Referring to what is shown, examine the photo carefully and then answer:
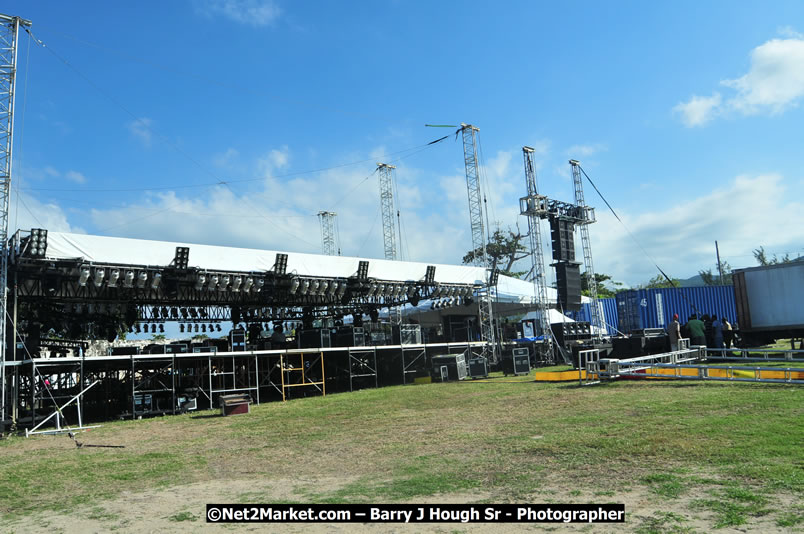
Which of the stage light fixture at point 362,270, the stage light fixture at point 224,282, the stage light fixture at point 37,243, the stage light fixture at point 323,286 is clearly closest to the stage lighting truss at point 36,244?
the stage light fixture at point 37,243

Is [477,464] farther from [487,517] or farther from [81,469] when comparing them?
[81,469]

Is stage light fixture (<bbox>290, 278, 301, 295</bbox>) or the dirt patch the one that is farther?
stage light fixture (<bbox>290, 278, 301, 295</bbox>)

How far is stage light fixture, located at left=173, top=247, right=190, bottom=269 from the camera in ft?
69.6

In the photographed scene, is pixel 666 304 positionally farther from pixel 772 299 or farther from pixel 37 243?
pixel 37 243

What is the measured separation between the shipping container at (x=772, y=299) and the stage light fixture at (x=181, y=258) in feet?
72.1

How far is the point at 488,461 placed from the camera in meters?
7.73

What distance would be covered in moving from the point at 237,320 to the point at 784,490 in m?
34.3

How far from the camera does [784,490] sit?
17.0 ft

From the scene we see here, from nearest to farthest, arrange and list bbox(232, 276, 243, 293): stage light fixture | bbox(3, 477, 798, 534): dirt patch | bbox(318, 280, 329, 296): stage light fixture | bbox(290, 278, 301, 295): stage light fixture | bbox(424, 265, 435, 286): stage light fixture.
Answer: bbox(3, 477, 798, 534): dirt patch, bbox(232, 276, 243, 293): stage light fixture, bbox(290, 278, 301, 295): stage light fixture, bbox(318, 280, 329, 296): stage light fixture, bbox(424, 265, 435, 286): stage light fixture

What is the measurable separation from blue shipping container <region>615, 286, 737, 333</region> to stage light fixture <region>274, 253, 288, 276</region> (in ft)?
72.7

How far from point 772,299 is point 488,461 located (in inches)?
822

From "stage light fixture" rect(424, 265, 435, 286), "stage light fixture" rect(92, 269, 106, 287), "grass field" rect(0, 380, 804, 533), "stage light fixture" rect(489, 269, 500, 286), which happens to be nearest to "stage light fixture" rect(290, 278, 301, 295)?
"stage light fixture" rect(424, 265, 435, 286)

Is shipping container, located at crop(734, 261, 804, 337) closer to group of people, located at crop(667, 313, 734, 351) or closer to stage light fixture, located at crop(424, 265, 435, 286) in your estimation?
group of people, located at crop(667, 313, 734, 351)

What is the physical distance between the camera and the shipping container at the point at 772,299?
22750 mm
